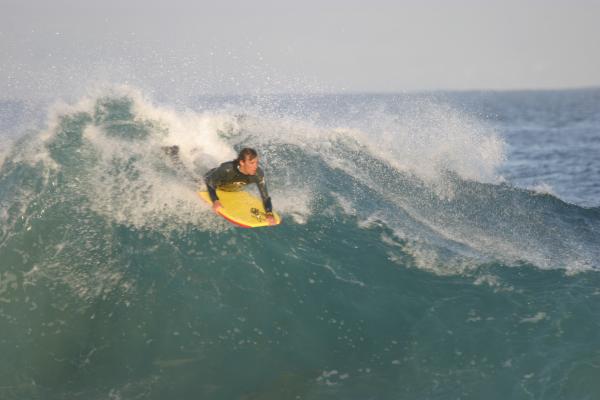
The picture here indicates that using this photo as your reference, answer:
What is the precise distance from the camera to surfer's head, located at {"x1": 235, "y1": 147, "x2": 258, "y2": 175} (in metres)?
7.08

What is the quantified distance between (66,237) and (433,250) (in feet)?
19.1

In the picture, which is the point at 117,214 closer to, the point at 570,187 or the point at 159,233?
the point at 159,233

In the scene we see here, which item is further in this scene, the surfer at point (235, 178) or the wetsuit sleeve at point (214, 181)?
the wetsuit sleeve at point (214, 181)

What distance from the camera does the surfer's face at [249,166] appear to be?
712 centimetres

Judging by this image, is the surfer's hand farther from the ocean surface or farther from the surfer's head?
the ocean surface

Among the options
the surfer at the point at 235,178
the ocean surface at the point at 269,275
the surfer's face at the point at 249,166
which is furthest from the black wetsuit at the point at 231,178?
the ocean surface at the point at 269,275

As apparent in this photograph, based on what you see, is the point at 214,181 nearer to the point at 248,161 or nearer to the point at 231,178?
the point at 231,178

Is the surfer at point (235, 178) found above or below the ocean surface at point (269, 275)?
above

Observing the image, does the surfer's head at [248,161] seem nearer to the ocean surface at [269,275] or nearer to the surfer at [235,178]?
the surfer at [235,178]

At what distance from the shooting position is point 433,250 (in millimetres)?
8562

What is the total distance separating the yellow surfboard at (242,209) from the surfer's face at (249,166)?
65 centimetres

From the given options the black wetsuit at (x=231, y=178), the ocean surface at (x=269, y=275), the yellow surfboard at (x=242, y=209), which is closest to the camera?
the ocean surface at (x=269, y=275)

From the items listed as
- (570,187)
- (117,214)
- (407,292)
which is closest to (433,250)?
(407,292)

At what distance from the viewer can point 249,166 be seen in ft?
23.6
